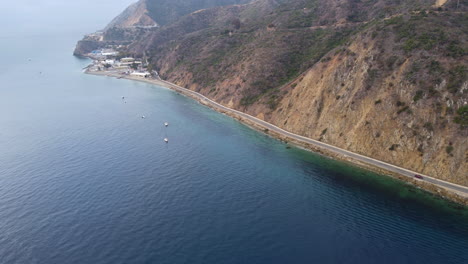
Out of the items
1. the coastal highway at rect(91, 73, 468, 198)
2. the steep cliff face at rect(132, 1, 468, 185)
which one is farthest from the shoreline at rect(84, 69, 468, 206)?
the steep cliff face at rect(132, 1, 468, 185)

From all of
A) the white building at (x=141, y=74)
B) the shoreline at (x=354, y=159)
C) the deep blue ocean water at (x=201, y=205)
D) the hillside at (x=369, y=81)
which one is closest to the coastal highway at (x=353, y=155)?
the shoreline at (x=354, y=159)

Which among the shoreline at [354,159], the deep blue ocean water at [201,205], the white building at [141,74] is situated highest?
the white building at [141,74]

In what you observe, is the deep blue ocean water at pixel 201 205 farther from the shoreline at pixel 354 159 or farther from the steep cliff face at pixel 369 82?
the steep cliff face at pixel 369 82

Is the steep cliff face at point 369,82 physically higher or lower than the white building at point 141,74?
higher


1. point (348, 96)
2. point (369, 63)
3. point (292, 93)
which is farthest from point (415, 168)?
point (292, 93)

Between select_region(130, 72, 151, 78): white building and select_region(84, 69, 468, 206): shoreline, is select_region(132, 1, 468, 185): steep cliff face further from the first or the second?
select_region(130, 72, 151, 78): white building

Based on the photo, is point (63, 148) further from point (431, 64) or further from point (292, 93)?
point (431, 64)

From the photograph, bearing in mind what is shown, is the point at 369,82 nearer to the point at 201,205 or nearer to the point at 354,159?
the point at 354,159
